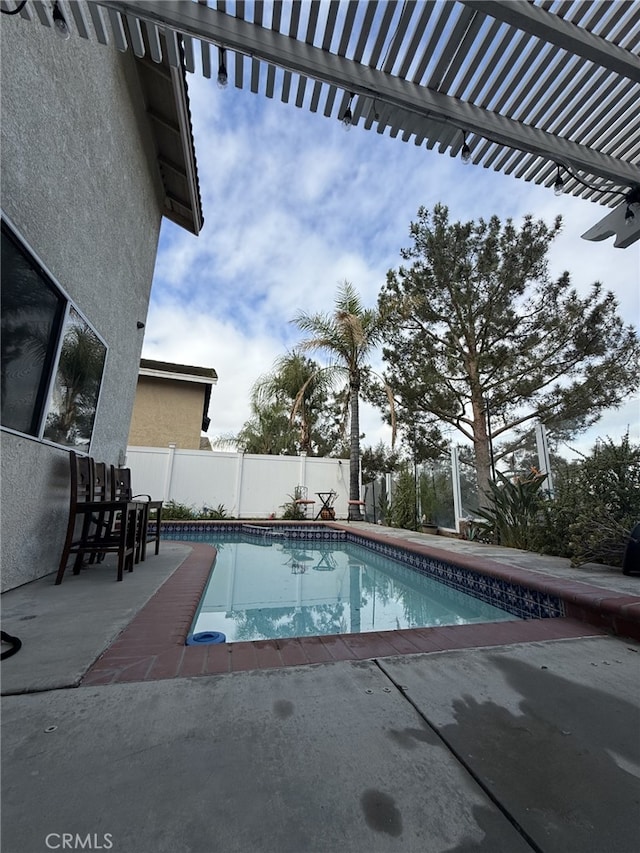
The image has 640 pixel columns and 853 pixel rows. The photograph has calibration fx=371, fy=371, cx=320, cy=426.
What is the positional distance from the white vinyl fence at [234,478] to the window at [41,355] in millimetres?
8164

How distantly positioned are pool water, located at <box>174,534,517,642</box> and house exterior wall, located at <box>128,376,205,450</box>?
8.56 meters

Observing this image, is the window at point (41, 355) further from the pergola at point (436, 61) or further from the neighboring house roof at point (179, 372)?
the neighboring house roof at point (179, 372)

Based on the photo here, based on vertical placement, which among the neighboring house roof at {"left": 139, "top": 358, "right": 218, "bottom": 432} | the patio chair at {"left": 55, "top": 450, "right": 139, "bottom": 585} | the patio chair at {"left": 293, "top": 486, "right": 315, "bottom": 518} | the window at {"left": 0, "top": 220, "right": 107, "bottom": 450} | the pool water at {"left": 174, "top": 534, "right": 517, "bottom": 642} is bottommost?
the pool water at {"left": 174, "top": 534, "right": 517, "bottom": 642}

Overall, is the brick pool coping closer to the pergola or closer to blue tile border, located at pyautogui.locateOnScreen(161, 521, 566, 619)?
blue tile border, located at pyautogui.locateOnScreen(161, 521, 566, 619)

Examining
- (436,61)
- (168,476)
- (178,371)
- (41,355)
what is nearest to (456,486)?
(168,476)

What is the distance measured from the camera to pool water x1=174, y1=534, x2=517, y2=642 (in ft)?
11.3

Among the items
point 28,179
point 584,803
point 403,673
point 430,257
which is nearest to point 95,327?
point 28,179

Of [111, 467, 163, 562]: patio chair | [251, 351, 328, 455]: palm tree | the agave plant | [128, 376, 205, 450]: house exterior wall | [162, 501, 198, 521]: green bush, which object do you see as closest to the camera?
[111, 467, 163, 562]: patio chair

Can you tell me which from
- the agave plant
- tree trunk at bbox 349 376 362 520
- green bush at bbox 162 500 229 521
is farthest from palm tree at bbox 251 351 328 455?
the agave plant

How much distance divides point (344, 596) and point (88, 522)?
9.75 feet

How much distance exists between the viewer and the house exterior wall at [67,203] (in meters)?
2.58

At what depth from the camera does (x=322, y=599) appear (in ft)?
14.4

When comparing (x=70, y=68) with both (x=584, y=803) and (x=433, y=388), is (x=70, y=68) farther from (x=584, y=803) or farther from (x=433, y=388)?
(x=433, y=388)

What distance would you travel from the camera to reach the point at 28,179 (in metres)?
2.66
